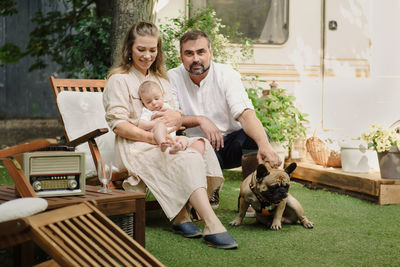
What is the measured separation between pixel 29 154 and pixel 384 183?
9.13 feet

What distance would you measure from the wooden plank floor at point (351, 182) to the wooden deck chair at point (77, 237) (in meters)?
2.50

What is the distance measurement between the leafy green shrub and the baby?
211 centimetres

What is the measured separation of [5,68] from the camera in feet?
38.5

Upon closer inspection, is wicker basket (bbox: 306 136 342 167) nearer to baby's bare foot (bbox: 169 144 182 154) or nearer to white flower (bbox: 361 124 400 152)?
white flower (bbox: 361 124 400 152)

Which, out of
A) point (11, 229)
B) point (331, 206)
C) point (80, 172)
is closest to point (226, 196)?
point (331, 206)

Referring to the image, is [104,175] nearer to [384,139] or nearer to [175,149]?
[175,149]

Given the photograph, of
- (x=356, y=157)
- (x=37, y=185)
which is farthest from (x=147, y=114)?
(x=356, y=157)

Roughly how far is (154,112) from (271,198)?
0.90 m

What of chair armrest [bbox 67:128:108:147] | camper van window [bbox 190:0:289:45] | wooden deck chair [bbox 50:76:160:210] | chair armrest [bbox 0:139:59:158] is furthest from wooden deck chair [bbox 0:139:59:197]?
camper van window [bbox 190:0:289:45]

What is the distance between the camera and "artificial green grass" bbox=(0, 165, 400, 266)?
2295 mm

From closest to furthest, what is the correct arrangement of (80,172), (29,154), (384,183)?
(29,154) → (80,172) → (384,183)

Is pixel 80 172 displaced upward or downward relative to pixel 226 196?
upward

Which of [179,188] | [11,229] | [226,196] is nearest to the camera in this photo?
[11,229]

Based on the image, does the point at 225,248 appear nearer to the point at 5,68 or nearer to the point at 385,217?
the point at 385,217
